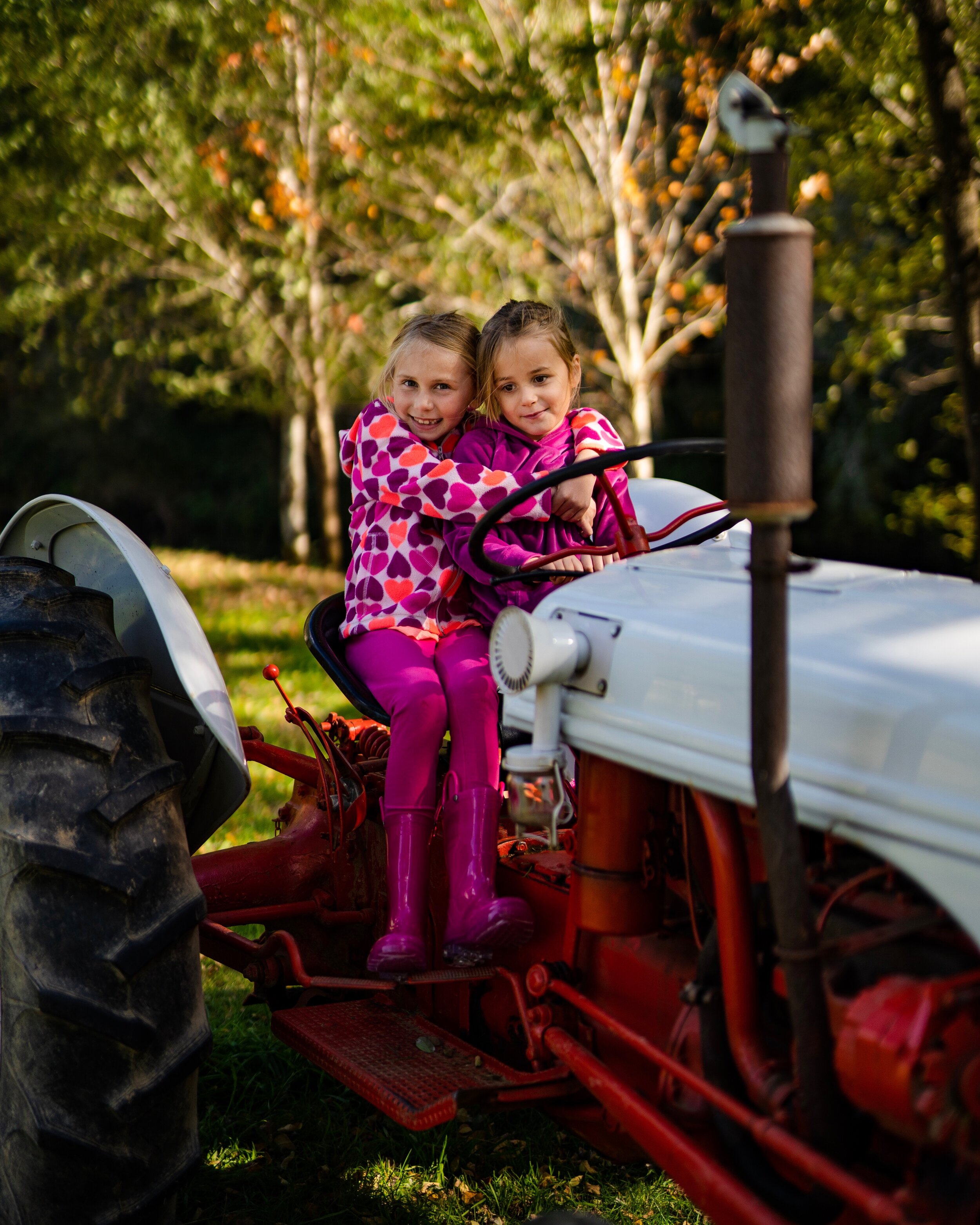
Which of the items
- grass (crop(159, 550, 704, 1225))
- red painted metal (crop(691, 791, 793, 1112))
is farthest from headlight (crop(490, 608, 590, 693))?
grass (crop(159, 550, 704, 1225))

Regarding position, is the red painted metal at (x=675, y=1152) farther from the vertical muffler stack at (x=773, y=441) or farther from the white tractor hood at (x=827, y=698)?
the white tractor hood at (x=827, y=698)

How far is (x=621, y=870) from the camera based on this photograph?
1.73 meters

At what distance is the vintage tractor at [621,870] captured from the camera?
3.95ft

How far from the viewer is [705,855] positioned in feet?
5.44

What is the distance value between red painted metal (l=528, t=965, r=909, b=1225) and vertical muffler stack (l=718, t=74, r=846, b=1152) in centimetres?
12

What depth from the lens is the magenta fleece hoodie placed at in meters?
2.23

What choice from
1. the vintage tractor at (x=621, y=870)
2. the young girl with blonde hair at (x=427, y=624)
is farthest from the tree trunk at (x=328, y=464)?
the vintage tractor at (x=621, y=870)

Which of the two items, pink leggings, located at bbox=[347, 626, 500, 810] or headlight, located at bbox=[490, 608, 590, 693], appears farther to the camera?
pink leggings, located at bbox=[347, 626, 500, 810]

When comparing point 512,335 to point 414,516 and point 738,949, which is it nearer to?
point 414,516

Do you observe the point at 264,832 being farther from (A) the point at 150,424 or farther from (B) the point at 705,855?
(A) the point at 150,424

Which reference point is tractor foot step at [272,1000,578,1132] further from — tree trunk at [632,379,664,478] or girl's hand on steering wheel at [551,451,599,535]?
tree trunk at [632,379,664,478]

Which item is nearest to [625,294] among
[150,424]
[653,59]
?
[653,59]

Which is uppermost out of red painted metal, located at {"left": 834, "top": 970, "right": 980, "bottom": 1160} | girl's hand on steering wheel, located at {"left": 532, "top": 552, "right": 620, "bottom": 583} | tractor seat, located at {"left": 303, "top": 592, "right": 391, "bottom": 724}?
girl's hand on steering wheel, located at {"left": 532, "top": 552, "right": 620, "bottom": 583}

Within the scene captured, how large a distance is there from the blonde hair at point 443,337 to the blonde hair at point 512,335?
0.10 feet
